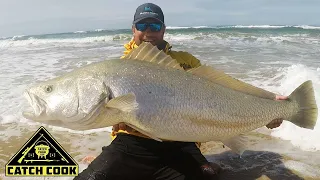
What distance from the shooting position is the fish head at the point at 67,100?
2.42m

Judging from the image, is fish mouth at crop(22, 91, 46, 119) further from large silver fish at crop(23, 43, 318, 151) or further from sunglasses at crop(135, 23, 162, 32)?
sunglasses at crop(135, 23, 162, 32)

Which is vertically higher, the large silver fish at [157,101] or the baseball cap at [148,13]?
the baseball cap at [148,13]

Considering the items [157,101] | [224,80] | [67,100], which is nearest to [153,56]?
[157,101]

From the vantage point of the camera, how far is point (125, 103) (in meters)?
2.44

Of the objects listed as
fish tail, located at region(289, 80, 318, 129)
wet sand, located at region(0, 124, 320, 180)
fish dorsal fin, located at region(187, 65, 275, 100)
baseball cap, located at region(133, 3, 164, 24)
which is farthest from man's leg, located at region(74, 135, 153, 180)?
fish tail, located at region(289, 80, 318, 129)

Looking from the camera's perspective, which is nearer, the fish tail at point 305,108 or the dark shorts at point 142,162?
the fish tail at point 305,108

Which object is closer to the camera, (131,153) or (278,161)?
(131,153)

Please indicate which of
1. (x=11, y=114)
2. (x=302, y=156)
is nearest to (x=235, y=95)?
(x=302, y=156)

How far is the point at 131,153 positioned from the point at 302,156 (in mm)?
2194

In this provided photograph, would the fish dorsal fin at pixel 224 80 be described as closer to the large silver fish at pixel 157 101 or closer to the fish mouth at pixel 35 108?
the large silver fish at pixel 157 101

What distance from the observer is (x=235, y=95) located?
2.73 meters

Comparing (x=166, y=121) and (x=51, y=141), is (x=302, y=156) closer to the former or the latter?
(x=166, y=121)

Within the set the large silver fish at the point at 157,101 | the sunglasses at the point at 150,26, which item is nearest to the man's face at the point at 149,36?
the sunglasses at the point at 150,26

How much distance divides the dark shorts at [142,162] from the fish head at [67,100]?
3.39 ft
